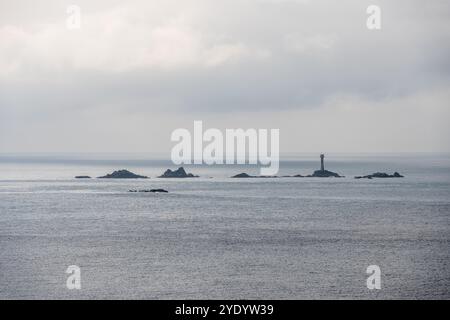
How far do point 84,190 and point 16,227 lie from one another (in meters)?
54.8

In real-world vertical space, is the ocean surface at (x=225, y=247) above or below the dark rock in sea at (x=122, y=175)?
below

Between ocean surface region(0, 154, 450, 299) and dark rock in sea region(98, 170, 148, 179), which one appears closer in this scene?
ocean surface region(0, 154, 450, 299)

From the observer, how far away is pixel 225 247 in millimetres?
57562

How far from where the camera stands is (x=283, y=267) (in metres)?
48.9

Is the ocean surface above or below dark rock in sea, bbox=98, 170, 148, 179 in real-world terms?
below

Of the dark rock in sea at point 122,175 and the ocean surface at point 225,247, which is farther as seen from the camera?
the dark rock in sea at point 122,175

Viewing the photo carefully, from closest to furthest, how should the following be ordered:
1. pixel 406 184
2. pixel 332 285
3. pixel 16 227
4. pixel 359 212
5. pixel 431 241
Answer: pixel 332 285
pixel 431 241
pixel 16 227
pixel 359 212
pixel 406 184

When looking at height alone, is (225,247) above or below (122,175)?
below

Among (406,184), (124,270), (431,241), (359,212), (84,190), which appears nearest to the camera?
(124,270)

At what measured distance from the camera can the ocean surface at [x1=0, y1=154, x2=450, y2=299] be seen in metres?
42.8

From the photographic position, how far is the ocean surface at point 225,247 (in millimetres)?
42844
